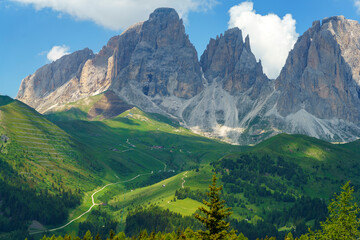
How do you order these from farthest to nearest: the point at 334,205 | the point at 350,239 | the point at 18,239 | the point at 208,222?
the point at 18,239 → the point at 334,205 → the point at 350,239 → the point at 208,222

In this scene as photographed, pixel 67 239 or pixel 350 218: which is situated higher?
pixel 350 218

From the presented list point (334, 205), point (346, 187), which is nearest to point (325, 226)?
point (334, 205)

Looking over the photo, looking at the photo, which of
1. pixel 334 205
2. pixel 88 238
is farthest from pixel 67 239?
pixel 334 205

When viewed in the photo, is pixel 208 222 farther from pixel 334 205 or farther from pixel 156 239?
pixel 156 239


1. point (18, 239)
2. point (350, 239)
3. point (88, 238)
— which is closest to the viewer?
point (350, 239)

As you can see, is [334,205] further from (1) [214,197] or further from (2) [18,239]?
(2) [18,239]

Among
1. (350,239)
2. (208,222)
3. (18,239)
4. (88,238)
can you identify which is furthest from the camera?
(18,239)

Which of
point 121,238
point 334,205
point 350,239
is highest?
point 334,205

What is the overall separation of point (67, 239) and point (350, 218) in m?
96.4

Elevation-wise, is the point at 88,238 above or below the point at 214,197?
below

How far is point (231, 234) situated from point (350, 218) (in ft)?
59.7

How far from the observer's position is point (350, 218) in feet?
158

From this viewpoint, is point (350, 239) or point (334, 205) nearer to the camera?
point (350, 239)

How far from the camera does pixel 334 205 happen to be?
51.1 meters
